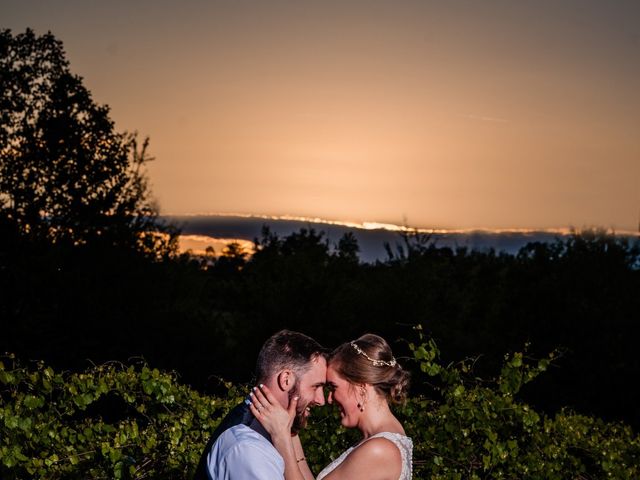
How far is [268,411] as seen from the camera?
4148 millimetres

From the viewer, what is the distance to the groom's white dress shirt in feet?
12.4

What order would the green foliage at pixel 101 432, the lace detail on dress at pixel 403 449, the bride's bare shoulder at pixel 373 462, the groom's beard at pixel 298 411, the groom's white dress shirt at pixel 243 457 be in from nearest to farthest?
the groom's white dress shirt at pixel 243 457 → the groom's beard at pixel 298 411 → the bride's bare shoulder at pixel 373 462 → the lace detail on dress at pixel 403 449 → the green foliage at pixel 101 432

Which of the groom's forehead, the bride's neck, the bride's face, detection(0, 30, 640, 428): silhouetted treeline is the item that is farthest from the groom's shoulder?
detection(0, 30, 640, 428): silhouetted treeline

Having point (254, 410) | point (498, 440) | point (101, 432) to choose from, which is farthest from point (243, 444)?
point (101, 432)

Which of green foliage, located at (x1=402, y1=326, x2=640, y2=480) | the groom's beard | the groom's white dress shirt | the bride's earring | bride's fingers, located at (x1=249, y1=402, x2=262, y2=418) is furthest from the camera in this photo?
green foliage, located at (x1=402, y1=326, x2=640, y2=480)

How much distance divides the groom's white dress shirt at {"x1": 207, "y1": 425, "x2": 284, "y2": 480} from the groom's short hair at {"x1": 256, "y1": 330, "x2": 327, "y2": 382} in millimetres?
318

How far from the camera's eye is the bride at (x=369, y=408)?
479cm

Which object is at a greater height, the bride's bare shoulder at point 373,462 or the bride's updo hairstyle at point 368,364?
the bride's updo hairstyle at point 368,364

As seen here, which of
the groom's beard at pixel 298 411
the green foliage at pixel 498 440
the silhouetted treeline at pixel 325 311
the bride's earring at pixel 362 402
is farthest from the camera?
the silhouetted treeline at pixel 325 311

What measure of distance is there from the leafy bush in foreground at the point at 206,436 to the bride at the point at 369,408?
183cm

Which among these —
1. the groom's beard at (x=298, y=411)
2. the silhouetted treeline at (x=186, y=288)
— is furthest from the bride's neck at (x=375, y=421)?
the silhouetted treeline at (x=186, y=288)

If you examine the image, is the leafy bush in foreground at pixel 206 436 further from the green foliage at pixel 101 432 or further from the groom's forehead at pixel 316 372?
the groom's forehead at pixel 316 372

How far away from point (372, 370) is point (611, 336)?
1843 cm

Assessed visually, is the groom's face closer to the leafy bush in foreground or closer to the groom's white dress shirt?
the groom's white dress shirt
